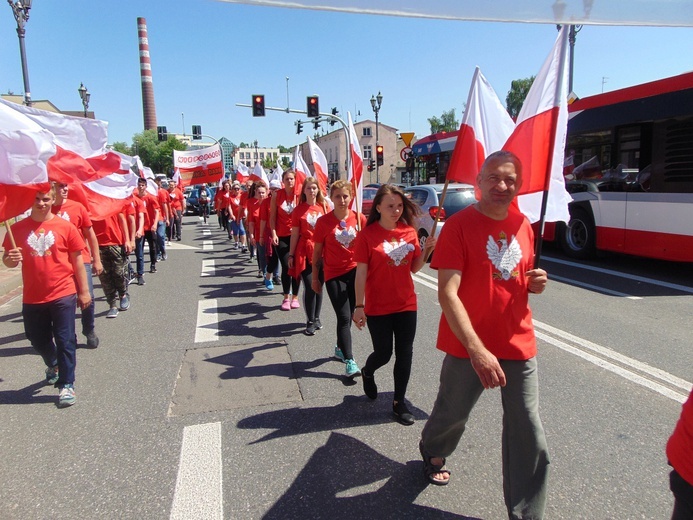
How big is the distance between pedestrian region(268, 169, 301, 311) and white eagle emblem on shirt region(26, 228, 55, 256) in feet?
11.1

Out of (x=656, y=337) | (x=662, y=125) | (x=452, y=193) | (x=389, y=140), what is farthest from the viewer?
(x=389, y=140)

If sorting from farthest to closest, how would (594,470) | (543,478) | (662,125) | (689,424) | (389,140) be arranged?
1. (389,140)
2. (662,125)
3. (594,470)
4. (543,478)
5. (689,424)

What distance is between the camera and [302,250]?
230 inches

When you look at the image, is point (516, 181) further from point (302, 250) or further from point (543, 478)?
point (302, 250)

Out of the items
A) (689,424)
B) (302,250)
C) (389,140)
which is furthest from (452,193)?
(389,140)

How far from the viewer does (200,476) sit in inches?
116

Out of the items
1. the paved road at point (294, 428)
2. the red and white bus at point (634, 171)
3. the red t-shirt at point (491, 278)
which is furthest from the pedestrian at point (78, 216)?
the red and white bus at point (634, 171)

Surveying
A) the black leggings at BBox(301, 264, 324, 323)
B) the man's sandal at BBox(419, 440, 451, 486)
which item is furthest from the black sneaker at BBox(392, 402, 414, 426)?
the black leggings at BBox(301, 264, 324, 323)

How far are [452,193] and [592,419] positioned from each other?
8257 mm

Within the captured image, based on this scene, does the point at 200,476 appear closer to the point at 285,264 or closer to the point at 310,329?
the point at 310,329

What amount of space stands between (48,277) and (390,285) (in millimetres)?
2762

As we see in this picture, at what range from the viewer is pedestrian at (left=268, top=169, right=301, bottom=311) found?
23.3 feet

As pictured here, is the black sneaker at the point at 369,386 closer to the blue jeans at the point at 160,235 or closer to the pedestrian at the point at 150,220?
the pedestrian at the point at 150,220

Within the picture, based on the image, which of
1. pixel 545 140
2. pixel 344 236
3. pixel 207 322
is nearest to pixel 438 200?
pixel 207 322
